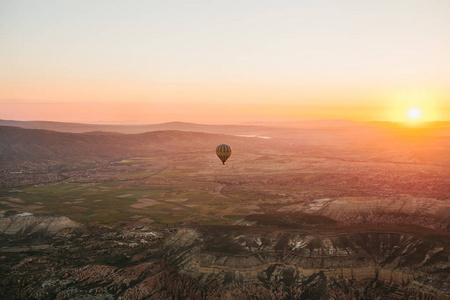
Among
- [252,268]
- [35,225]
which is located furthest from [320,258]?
[35,225]

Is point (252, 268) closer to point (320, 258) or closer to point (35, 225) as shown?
point (320, 258)

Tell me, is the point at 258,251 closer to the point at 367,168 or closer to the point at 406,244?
the point at 406,244

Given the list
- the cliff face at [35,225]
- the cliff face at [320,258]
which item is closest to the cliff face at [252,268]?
the cliff face at [320,258]

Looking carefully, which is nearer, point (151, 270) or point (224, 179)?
point (151, 270)

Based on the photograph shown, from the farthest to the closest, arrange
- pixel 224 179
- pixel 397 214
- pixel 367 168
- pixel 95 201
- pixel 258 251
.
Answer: pixel 367 168 < pixel 224 179 < pixel 95 201 < pixel 397 214 < pixel 258 251

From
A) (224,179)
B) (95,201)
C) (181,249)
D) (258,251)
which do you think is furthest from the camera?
(224,179)

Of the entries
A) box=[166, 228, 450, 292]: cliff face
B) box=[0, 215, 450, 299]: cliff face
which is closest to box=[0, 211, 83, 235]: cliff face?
box=[0, 215, 450, 299]: cliff face

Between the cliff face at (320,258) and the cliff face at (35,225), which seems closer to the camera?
the cliff face at (320,258)

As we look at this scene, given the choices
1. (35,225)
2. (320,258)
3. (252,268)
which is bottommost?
(35,225)

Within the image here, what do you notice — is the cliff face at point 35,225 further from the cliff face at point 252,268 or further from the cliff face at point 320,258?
the cliff face at point 320,258

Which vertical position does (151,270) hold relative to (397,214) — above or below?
below

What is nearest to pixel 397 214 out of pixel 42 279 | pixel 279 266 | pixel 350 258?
pixel 350 258
